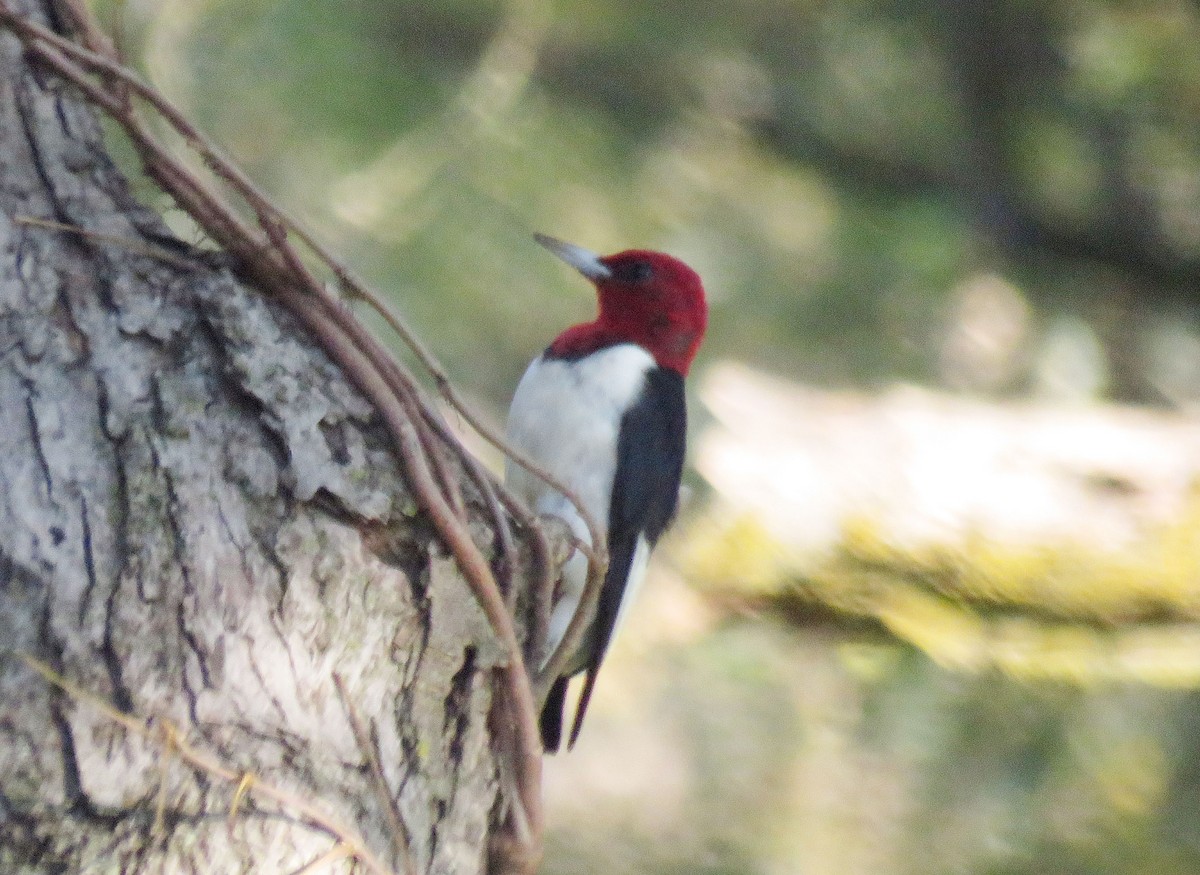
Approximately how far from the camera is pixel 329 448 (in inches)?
70.8

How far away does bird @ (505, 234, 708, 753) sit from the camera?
2.81 m

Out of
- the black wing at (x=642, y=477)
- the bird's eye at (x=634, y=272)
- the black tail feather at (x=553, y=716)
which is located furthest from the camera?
the bird's eye at (x=634, y=272)

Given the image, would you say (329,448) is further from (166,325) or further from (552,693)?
(552,693)

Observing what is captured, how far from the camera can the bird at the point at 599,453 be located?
9.21ft

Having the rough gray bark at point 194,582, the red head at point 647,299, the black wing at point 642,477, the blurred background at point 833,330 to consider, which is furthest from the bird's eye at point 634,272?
the rough gray bark at point 194,582

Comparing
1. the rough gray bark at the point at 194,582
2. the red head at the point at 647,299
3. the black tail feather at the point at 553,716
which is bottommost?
the black tail feather at the point at 553,716

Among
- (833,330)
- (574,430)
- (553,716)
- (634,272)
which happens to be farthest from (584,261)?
(833,330)

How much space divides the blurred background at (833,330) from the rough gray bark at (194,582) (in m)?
1.43

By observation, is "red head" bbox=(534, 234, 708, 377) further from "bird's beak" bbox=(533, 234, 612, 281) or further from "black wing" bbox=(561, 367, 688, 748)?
"black wing" bbox=(561, 367, 688, 748)

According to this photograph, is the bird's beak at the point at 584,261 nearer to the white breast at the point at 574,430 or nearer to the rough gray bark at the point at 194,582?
the white breast at the point at 574,430

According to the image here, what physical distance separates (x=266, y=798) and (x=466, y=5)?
9.02 ft

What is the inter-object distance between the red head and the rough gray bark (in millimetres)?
1355

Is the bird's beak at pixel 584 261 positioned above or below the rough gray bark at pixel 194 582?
above

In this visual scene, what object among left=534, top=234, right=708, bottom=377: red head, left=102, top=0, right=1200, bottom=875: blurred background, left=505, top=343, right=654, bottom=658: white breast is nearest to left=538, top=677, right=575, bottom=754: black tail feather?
left=505, top=343, right=654, bottom=658: white breast
